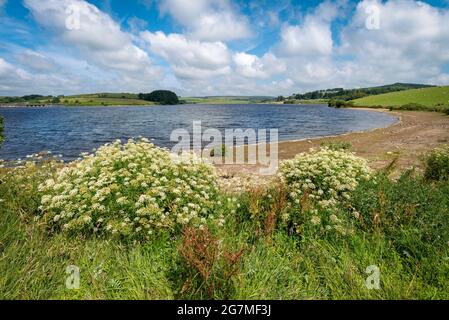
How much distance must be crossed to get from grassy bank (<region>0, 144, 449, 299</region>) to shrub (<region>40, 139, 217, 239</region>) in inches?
7.7

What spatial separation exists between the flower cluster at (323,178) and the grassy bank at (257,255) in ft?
0.90

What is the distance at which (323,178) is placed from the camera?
7.18 m

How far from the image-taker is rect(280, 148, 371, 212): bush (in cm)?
662

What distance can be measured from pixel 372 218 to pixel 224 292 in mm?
3572

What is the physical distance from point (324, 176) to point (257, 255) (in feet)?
12.0

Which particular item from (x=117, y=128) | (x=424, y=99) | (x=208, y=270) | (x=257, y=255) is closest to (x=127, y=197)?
(x=208, y=270)

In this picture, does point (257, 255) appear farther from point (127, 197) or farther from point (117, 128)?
point (117, 128)

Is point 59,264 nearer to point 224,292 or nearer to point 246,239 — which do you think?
point 224,292

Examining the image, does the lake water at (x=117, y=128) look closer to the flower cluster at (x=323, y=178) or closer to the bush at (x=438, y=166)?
the flower cluster at (x=323, y=178)

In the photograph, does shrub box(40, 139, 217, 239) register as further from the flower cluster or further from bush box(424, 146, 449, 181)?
bush box(424, 146, 449, 181)

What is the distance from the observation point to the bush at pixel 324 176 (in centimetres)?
662

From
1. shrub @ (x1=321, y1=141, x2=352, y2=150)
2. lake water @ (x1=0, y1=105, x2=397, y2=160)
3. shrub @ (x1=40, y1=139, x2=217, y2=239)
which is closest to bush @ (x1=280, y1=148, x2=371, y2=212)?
shrub @ (x1=40, y1=139, x2=217, y2=239)

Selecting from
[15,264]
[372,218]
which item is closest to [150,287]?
[15,264]
